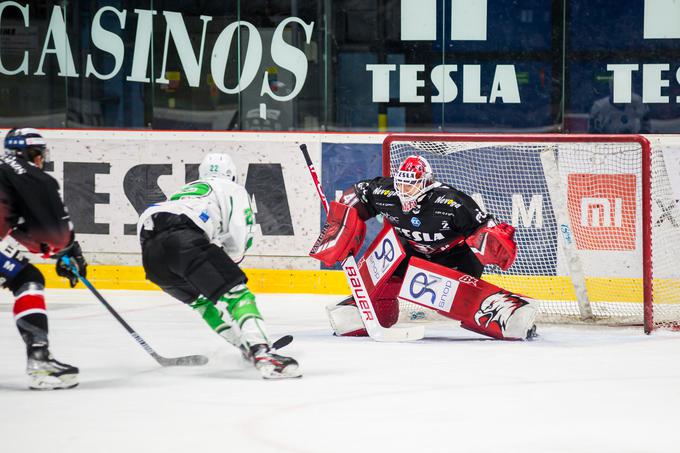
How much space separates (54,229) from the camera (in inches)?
172

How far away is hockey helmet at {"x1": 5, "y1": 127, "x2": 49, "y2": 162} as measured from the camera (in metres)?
4.43

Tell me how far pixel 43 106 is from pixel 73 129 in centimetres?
36

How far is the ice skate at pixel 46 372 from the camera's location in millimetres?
4273

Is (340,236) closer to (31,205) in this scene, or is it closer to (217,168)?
(217,168)

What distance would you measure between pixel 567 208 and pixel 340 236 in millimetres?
1843

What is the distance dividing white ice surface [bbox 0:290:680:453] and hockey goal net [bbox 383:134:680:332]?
0.74 meters

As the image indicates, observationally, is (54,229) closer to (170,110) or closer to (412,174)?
(412,174)

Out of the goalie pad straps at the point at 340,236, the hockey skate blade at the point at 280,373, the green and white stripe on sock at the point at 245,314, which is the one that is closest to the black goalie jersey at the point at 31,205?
the green and white stripe on sock at the point at 245,314

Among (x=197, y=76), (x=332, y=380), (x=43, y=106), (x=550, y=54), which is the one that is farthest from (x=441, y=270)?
(x=43, y=106)

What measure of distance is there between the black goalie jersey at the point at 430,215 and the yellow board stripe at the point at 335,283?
1.08 metres

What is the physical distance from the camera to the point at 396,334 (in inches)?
224

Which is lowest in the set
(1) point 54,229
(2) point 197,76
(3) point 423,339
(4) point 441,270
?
(3) point 423,339

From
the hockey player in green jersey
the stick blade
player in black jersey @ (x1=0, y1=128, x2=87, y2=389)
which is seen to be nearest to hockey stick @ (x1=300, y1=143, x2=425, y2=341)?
A: the hockey player in green jersey

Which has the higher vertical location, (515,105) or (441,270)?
(515,105)
